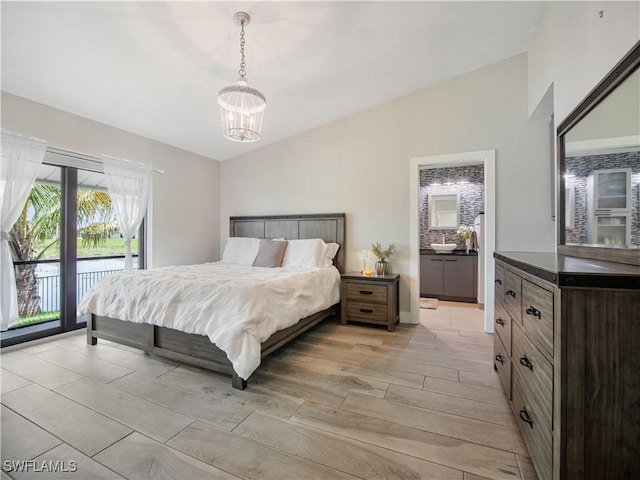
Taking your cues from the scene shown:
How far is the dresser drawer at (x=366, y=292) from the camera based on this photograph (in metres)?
3.57

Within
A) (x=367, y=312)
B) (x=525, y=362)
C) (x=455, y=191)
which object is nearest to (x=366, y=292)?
(x=367, y=312)

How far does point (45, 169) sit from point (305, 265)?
313 centimetres

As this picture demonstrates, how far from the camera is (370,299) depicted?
11.9ft

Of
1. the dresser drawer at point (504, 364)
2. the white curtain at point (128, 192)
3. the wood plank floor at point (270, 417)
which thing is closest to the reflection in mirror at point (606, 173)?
the dresser drawer at point (504, 364)

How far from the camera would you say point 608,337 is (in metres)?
1.00

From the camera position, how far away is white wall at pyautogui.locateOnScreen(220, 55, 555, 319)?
10.9ft

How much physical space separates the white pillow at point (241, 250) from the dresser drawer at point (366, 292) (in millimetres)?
1546

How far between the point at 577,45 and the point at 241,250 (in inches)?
164

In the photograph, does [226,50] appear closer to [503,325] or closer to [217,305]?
[217,305]

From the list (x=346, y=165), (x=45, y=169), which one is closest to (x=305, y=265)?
(x=346, y=165)

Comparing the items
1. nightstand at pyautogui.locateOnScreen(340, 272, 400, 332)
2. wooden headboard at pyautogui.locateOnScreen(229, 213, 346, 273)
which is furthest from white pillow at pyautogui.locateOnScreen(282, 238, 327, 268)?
nightstand at pyautogui.locateOnScreen(340, 272, 400, 332)

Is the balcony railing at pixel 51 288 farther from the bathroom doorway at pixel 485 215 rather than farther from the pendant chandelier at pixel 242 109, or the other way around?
the bathroom doorway at pixel 485 215

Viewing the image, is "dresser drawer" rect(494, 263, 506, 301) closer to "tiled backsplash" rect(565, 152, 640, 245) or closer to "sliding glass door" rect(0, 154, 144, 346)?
"tiled backsplash" rect(565, 152, 640, 245)

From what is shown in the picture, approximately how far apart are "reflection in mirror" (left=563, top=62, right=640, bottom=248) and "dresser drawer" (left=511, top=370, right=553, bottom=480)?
914 millimetres
